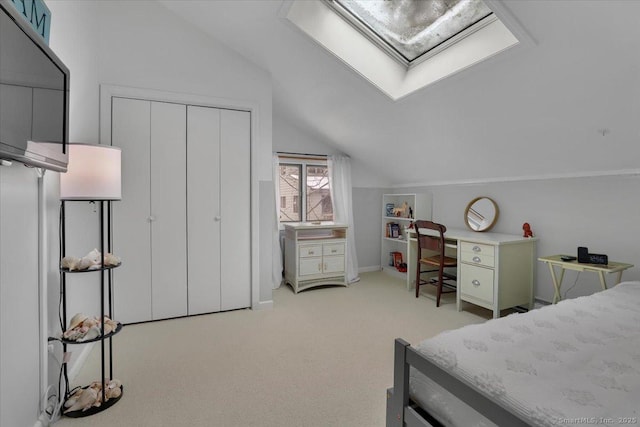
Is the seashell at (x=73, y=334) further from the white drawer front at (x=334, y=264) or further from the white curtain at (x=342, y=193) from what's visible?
the white curtain at (x=342, y=193)

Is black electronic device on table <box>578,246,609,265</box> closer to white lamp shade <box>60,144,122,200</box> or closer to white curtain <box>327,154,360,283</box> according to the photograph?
→ white curtain <box>327,154,360,283</box>

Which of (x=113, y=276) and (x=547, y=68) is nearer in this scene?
(x=547, y=68)

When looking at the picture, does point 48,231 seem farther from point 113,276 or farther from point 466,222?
point 466,222

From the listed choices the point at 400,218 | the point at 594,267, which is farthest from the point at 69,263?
the point at 400,218

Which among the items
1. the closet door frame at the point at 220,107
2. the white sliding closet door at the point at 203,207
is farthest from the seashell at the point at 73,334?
the closet door frame at the point at 220,107

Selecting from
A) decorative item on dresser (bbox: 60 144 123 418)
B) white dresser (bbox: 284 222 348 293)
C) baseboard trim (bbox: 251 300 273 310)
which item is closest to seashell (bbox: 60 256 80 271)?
decorative item on dresser (bbox: 60 144 123 418)

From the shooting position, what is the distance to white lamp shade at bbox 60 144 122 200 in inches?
66.7

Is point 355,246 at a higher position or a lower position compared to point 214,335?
higher

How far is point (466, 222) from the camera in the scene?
12.3 ft

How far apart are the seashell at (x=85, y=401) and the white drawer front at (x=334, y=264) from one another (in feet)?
8.85

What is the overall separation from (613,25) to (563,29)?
8.2 inches

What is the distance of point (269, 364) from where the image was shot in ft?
7.17

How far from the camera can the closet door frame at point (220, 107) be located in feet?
8.93

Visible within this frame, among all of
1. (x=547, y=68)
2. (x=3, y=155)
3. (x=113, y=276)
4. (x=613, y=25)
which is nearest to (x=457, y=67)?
(x=547, y=68)
